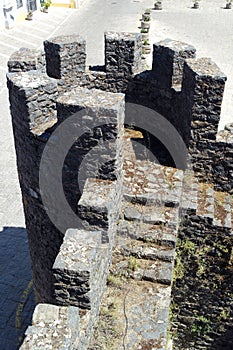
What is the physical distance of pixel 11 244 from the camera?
12.9m

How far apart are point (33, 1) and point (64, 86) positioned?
80.1 ft

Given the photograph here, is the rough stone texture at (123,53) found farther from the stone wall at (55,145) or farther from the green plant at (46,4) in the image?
the green plant at (46,4)

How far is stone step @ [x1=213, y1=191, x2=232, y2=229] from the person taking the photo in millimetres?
7371

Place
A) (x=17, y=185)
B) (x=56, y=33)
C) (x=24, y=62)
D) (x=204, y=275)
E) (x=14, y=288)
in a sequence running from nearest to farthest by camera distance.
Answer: (x=24, y=62) < (x=204, y=275) < (x=14, y=288) < (x=17, y=185) < (x=56, y=33)

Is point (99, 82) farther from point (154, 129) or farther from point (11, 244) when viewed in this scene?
point (11, 244)

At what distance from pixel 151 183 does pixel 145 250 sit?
125cm

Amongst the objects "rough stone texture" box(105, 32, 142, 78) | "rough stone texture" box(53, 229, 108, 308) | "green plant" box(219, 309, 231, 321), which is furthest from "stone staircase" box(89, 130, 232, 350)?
"rough stone texture" box(105, 32, 142, 78)

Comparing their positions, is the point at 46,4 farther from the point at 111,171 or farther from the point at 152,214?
the point at 111,171

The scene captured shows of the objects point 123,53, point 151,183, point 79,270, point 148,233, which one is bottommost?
point 148,233

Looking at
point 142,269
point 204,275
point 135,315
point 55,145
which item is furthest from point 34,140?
point 204,275

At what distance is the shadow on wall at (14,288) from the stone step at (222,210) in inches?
221

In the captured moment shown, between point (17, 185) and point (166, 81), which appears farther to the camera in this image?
point (17, 185)

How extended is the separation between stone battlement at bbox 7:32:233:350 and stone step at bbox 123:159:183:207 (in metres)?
0.02

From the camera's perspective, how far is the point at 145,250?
6.48 meters
